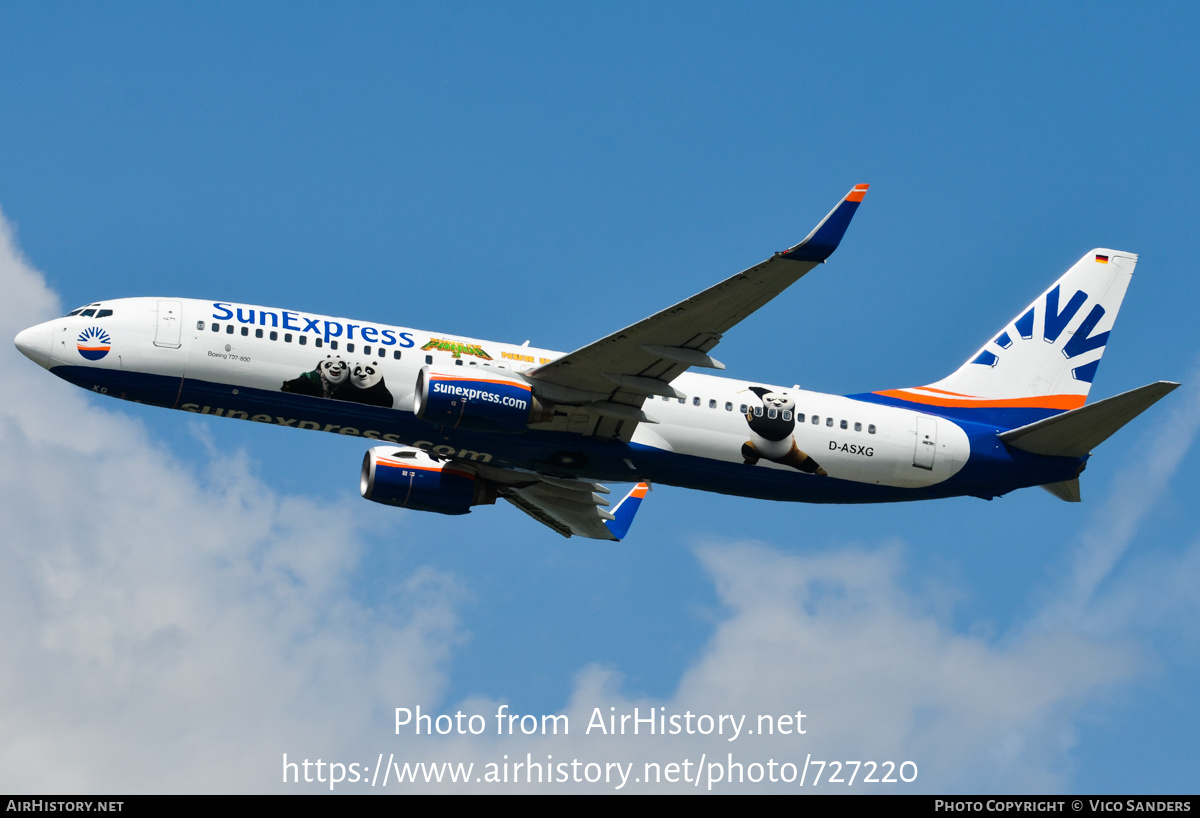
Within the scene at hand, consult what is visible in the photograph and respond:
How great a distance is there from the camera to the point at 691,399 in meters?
43.0

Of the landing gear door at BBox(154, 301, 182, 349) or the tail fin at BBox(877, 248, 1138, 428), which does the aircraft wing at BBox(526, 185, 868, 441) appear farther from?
the tail fin at BBox(877, 248, 1138, 428)

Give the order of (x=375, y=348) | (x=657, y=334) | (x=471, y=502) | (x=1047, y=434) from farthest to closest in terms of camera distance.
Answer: (x=471, y=502) → (x=1047, y=434) → (x=375, y=348) → (x=657, y=334)

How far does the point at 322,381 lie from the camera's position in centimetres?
4025

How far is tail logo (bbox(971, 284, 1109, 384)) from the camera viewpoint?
4981 centimetres

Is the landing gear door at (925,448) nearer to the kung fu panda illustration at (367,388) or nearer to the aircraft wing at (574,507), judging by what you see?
the aircraft wing at (574,507)

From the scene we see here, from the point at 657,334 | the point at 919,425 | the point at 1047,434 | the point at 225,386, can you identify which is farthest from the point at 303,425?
the point at 1047,434

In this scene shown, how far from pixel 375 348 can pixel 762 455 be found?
1324 centimetres

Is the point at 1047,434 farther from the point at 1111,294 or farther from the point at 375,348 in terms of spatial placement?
the point at 375,348

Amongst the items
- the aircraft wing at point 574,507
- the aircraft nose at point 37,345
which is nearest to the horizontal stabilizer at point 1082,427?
the aircraft wing at point 574,507

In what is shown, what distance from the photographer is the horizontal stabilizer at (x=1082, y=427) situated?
40594mm

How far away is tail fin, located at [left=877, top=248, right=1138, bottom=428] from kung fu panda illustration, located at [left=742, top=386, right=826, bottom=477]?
17.7 ft

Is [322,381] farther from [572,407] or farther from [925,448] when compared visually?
[925,448]

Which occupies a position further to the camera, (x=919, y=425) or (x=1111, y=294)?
(x=1111, y=294)

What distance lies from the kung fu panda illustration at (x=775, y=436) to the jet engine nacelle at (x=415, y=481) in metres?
10.9
